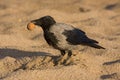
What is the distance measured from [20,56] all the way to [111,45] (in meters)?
1.37

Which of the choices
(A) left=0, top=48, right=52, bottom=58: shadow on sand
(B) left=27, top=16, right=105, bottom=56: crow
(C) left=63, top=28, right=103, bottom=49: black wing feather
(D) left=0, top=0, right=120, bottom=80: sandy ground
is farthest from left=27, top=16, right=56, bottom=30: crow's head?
(A) left=0, top=48, right=52, bottom=58: shadow on sand

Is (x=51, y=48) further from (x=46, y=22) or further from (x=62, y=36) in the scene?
(x=62, y=36)

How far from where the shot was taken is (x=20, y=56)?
5781mm

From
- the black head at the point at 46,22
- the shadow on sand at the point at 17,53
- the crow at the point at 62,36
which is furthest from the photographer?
the shadow on sand at the point at 17,53

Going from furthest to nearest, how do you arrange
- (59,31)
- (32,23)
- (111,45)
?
(111,45) < (32,23) < (59,31)

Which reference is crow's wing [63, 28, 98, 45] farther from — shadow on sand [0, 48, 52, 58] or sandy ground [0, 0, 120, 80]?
shadow on sand [0, 48, 52, 58]

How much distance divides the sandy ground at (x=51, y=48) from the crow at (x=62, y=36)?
191 mm

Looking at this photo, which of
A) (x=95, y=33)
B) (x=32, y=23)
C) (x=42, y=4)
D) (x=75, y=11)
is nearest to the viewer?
(x=32, y=23)

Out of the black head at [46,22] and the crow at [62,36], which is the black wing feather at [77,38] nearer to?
the crow at [62,36]

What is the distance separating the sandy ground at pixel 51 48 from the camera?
492 cm

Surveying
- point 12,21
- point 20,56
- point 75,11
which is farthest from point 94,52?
point 75,11

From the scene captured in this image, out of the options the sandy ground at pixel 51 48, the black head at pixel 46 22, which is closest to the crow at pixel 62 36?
the black head at pixel 46 22

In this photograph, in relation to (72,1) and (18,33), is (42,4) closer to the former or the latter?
(72,1)

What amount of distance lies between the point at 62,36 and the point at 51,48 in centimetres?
117
